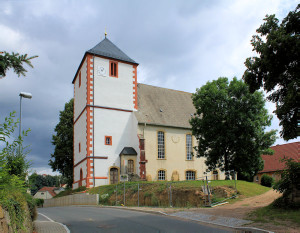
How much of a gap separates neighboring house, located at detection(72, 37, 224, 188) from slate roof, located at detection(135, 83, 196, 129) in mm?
114

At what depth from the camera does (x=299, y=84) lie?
37.2ft

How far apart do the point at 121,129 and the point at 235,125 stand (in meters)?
13.7

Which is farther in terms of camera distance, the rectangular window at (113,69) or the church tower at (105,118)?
the rectangular window at (113,69)

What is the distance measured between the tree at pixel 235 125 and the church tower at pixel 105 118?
10267 mm

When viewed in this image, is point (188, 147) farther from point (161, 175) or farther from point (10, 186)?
point (10, 186)

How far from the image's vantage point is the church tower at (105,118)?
30906 millimetres

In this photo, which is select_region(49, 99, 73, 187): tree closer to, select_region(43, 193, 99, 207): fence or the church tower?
the church tower

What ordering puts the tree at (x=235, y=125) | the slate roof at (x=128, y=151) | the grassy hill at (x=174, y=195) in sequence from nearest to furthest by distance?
the grassy hill at (x=174, y=195) → the tree at (x=235, y=125) → the slate roof at (x=128, y=151)

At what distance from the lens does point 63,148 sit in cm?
4003

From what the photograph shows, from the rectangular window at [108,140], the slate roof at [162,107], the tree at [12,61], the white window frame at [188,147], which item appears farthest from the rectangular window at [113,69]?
the tree at [12,61]

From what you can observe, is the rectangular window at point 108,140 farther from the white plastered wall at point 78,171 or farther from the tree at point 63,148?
the tree at point 63,148

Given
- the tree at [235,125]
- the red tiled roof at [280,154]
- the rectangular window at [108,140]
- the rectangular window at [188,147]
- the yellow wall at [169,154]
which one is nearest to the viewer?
the tree at [235,125]

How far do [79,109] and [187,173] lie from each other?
1447 cm

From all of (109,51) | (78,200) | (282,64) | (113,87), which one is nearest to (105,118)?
(113,87)
